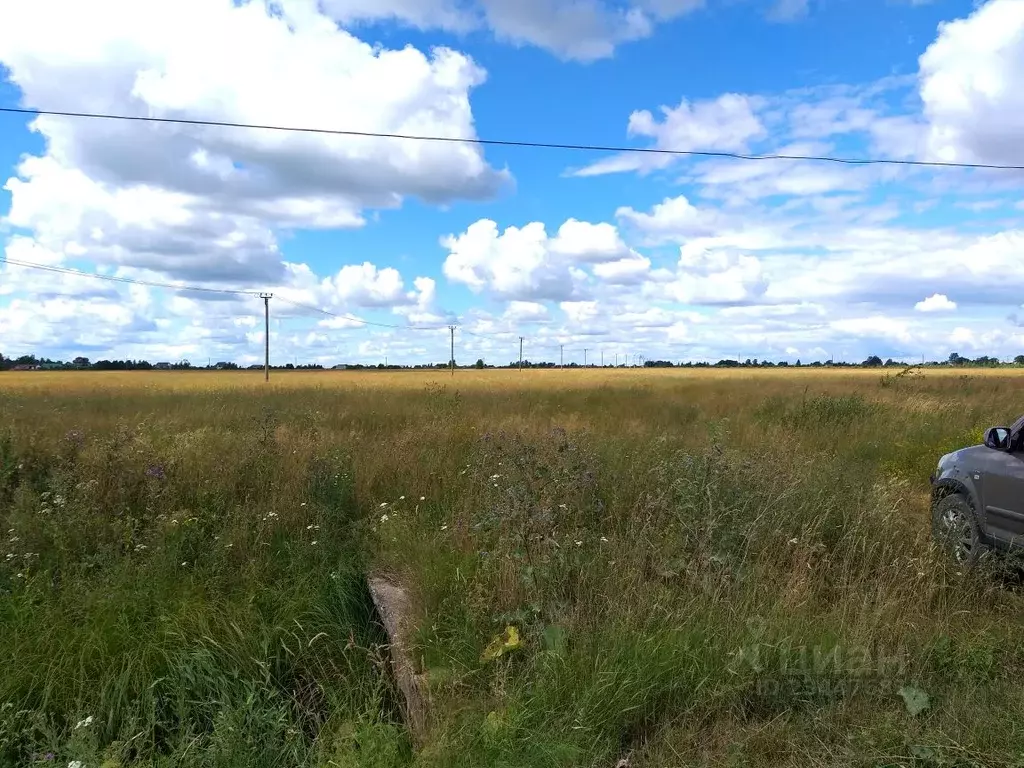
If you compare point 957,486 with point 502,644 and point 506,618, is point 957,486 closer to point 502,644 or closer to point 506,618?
point 506,618

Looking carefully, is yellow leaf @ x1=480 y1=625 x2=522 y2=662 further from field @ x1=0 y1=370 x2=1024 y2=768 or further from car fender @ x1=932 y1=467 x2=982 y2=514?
car fender @ x1=932 y1=467 x2=982 y2=514

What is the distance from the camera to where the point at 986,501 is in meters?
5.06

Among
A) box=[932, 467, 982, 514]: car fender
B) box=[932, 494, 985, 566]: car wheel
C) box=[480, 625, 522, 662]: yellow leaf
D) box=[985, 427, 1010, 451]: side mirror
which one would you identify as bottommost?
box=[480, 625, 522, 662]: yellow leaf

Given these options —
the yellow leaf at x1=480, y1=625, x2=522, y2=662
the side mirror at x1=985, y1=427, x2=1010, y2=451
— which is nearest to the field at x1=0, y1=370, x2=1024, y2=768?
the yellow leaf at x1=480, y1=625, x2=522, y2=662

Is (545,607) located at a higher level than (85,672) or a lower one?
higher

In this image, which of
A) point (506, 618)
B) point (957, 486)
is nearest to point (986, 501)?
point (957, 486)

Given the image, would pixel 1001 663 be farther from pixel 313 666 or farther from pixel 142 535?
pixel 142 535

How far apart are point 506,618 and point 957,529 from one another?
392 cm

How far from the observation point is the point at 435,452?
26.8ft

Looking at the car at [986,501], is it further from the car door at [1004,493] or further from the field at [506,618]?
the field at [506,618]

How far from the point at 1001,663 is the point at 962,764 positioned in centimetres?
125

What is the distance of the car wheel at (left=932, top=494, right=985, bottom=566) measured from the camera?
4.81 m

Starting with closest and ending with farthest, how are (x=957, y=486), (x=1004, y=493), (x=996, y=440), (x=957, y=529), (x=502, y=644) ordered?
(x=502, y=644) < (x=1004, y=493) < (x=996, y=440) < (x=957, y=529) < (x=957, y=486)

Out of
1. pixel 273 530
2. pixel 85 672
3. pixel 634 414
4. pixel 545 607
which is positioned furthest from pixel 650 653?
pixel 634 414
